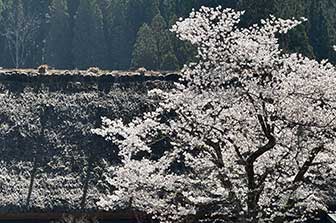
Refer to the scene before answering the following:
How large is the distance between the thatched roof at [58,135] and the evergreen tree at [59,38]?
2119cm

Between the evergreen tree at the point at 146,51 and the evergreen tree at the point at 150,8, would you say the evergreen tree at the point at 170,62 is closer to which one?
the evergreen tree at the point at 146,51

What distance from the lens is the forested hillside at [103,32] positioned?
2647 centimetres

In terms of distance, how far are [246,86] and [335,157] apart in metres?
1.46

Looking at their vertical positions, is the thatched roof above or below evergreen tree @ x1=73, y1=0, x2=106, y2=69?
below

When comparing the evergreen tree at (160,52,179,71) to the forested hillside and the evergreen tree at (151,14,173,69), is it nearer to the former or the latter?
the forested hillside

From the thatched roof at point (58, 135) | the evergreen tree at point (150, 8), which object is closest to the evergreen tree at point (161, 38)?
the evergreen tree at point (150, 8)

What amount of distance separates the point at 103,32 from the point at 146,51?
26.0ft

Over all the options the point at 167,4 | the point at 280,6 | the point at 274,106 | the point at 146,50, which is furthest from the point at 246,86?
the point at 167,4

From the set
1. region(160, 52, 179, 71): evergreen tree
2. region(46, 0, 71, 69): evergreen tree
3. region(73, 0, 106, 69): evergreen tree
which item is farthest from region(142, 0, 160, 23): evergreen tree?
region(160, 52, 179, 71): evergreen tree

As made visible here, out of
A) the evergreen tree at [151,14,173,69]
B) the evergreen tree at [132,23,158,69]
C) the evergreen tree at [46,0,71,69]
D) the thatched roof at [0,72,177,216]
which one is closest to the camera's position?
the thatched roof at [0,72,177,216]

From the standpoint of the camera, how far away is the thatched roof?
12328 millimetres

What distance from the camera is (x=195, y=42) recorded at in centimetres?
748

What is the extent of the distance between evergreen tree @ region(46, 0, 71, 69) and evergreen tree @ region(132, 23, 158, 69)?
25.1 feet

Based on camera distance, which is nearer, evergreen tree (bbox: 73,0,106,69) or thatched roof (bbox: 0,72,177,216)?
thatched roof (bbox: 0,72,177,216)
